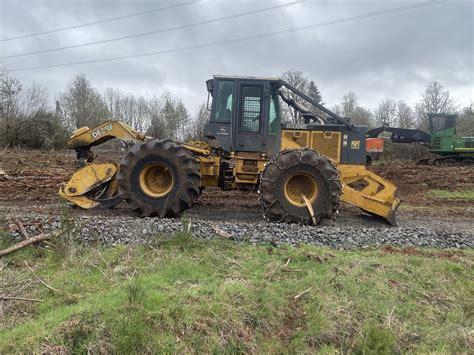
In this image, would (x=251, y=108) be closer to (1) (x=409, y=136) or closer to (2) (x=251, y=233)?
(2) (x=251, y=233)

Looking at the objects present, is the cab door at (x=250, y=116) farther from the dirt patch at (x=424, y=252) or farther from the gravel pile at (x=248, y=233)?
the dirt patch at (x=424, y=252)

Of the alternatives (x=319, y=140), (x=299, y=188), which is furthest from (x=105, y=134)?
(x=319, y=140)

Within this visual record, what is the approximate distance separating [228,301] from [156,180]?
477 centimetres

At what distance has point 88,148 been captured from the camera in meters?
9.84

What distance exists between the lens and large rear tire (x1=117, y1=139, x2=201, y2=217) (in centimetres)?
859

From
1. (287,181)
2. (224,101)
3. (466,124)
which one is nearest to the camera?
(287,181)

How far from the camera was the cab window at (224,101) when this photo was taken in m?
9.25

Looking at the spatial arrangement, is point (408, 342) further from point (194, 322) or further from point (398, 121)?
point (398, 121)

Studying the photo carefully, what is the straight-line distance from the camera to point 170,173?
28.8 ft

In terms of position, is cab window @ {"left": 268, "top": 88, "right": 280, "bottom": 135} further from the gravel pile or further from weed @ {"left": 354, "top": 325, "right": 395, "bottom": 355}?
weed @ {"left": 354, "top": 325, "right": 395, "bottom": 355}

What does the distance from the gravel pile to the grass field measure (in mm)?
479

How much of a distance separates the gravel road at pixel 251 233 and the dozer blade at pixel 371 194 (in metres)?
1.20

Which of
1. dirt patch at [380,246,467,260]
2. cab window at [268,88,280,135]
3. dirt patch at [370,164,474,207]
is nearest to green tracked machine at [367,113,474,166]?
dirt patch at [370,164,474,207]

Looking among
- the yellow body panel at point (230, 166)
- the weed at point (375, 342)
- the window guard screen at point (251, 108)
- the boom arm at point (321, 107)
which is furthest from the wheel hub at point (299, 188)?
the weed at point (375, 342)
